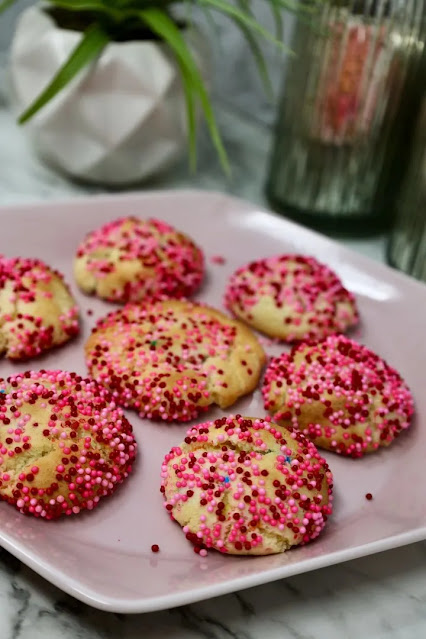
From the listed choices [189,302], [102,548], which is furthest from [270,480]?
[189,302]

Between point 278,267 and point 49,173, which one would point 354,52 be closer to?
point 278,267

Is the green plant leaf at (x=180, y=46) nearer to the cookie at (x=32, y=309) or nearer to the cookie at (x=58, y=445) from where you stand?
the cookie at (x=32, y=309)

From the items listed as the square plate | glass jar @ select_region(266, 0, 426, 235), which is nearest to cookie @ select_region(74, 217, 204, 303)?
the square plate

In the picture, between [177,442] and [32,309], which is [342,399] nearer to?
[177,442]

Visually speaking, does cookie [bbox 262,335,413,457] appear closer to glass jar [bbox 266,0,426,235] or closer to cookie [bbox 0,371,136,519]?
cookie [bbox 0,371,136,519]

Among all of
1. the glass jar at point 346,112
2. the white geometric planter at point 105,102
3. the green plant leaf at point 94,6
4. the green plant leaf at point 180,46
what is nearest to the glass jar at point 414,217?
the glass jar at point 346,112
